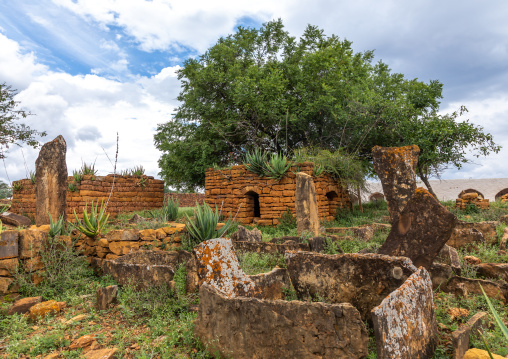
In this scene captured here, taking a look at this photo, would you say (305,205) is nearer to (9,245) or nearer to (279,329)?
(279,329)

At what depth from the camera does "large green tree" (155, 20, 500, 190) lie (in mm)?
14930

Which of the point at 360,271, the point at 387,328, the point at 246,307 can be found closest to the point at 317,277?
the point at 360,271

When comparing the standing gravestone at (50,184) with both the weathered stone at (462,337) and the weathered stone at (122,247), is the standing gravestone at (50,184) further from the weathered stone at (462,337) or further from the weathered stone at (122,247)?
the weathered stone at (462,337)

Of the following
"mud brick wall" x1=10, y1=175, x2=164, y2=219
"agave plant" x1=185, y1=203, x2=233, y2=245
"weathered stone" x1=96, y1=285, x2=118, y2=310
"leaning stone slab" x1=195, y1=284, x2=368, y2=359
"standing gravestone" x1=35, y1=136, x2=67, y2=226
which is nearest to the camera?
"leaning stone slab" x1=195, y1=284, x2=368, y2=359

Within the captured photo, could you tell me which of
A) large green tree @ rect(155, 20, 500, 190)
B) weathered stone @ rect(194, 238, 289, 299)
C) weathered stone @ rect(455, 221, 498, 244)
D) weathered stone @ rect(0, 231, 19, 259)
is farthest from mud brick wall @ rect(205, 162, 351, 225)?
weathered stone @ rect(194, 238, 289, 299)

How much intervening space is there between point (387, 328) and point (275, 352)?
0.95 meters

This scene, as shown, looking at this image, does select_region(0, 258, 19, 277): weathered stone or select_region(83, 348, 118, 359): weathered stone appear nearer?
select_region(83, 348, 118, 359): weathered stone

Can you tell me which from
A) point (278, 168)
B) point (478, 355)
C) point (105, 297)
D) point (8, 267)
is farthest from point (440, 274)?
point (278, 168)

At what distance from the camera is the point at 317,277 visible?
12.6 feet

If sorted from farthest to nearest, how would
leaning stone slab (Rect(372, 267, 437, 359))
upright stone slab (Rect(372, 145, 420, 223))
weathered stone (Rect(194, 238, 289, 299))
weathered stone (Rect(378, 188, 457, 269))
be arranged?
1. upright stone slab (Rect(372, 145, 420, 223))
2. weathered stone (Rect(378, 188, 457, 269))
3. weathered stone (Rect(194, 238, 289, 299))
4. leaning stone slab (Rect(372, 267, 437, 359))

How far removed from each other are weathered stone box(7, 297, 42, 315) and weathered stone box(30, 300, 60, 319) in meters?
0.20

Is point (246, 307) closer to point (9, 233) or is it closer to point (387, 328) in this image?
point (387, 328)

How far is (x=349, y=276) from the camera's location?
12.0 ft

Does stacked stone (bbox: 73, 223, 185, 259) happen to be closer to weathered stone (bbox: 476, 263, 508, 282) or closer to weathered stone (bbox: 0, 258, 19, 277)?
weathered stone (bbox: 0, 258, 19, 277)
